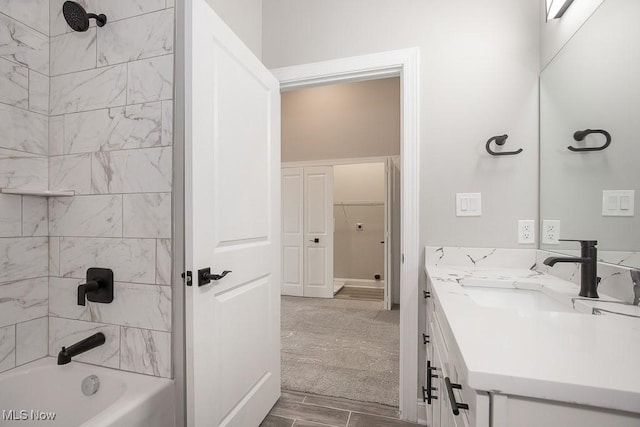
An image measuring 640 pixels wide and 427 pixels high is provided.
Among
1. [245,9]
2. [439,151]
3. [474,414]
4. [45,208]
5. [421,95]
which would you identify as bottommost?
[474,414]

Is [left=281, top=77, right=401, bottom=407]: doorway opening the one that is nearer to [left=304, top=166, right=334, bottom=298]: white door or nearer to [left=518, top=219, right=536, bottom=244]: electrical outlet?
[left=304, top=166, right=334, bottom=298]: white door

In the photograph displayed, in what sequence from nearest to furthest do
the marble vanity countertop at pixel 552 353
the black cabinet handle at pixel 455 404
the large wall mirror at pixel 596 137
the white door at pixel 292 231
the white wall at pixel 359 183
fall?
the marble vanity countertop at pixel 552 353 < the black cabinet handle at pixel 455 404 < the large wall mirror at pixel 596 137 < the white door at pixel 292 231 < the white wall at pixel 359 183

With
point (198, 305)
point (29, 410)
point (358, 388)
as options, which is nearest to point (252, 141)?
point (198, 305)

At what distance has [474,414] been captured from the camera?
20.9 inches

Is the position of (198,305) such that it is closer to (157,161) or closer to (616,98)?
(157,161)

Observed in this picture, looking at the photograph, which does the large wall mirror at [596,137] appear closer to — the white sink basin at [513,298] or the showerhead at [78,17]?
the white sink basin at [513,298]

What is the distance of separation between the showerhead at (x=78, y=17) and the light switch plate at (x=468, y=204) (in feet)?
6.47

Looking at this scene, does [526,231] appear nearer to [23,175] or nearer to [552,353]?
[552,353]

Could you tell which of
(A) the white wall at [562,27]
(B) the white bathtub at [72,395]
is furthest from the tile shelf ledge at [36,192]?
(A) the white wall at [562,27]

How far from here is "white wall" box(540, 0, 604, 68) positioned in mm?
1246

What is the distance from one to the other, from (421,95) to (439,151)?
343 millimetres

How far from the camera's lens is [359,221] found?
5.54m

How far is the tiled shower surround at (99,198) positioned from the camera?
1.26m

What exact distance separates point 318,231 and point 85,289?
336cm
